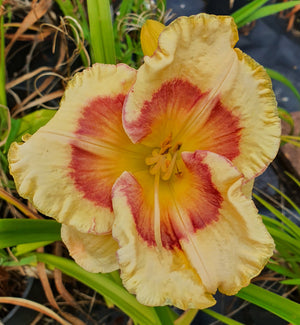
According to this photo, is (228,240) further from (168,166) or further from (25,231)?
(25,231)

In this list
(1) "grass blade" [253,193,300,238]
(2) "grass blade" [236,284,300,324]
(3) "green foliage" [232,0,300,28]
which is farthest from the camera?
(3) "green foliage" [232,0,300,28]

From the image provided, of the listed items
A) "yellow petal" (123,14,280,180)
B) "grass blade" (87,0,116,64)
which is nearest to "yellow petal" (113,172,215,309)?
"yellow petal" (123,14,280,180)

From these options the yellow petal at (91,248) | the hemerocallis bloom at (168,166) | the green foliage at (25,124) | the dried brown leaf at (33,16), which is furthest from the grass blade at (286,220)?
the dried brown leaf at (33,16)

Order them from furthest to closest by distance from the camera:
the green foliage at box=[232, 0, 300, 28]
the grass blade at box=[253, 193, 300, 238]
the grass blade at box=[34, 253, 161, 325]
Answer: the green foliage at box=[232, 0, 300, 28] < the grass blade at box=[253, 193, 300, 238] < the grass blade at box=[34, 253, 161, 325]

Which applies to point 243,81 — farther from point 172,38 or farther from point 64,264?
point 64,264

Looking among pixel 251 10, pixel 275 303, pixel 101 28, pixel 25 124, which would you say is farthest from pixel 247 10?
pixel 275 303

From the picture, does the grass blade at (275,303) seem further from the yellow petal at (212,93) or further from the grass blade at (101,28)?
the grass blade at (101,28)

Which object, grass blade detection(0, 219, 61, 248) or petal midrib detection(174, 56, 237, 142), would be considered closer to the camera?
petal midrib detection(174, 56, 237, 142)

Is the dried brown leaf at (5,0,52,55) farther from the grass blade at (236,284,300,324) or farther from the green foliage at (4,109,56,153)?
the grass blade at (236,284,300,324)
